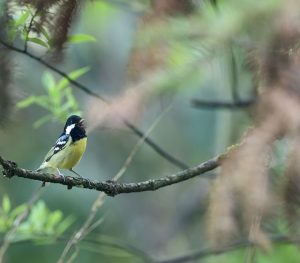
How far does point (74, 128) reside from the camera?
99.9 inches

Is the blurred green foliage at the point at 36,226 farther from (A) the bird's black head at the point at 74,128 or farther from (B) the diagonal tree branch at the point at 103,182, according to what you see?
(B) the diagonal tree branch at the point at 103,182

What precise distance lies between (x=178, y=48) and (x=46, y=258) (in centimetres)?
700

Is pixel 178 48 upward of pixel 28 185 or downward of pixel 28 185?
upward

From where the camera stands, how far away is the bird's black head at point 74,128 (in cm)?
246

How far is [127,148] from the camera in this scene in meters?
9.02

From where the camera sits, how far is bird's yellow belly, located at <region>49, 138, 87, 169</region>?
8.17ft

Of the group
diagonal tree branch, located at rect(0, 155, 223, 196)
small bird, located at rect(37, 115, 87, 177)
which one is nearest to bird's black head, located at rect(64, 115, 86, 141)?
small bird, located at rect(37, 115, 87, 177)

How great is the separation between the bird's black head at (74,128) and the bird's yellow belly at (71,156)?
0.04 meters

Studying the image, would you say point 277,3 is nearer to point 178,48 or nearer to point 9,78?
point 178,48

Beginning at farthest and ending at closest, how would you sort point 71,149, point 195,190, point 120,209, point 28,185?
1. point 120,209
2. point 195,190
3. point 28,185
4. point 71,149

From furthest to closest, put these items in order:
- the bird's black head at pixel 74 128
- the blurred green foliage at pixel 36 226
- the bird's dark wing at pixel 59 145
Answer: the blurred green foliage at pixel 36 226 → the bird's dark wing at pixel 59 145 → the bird's black head at pixel 74 128

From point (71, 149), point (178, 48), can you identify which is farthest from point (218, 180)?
point (71, 149)

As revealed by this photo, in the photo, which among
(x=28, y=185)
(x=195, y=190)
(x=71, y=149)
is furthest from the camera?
(x=195, y=190)

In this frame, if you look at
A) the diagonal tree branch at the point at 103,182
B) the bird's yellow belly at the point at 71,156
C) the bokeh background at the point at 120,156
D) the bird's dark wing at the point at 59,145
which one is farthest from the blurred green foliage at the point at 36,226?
the diagonal tree branch at the point at 103,182
